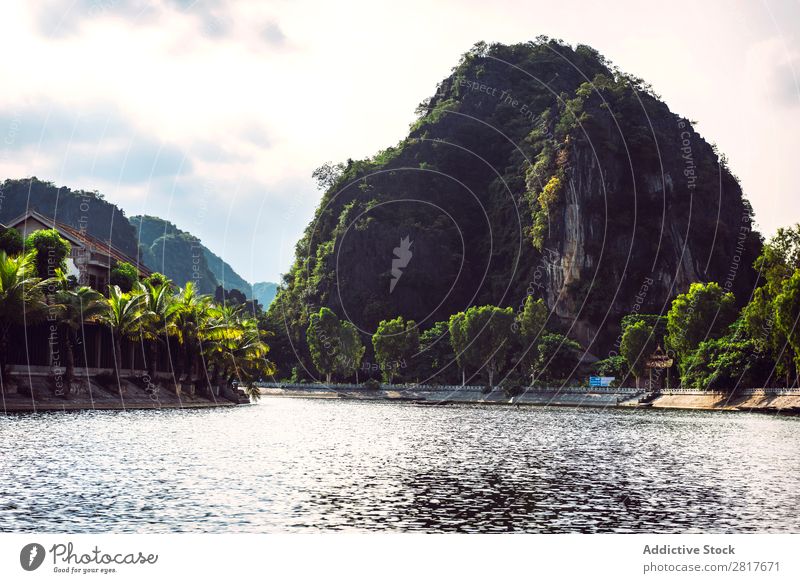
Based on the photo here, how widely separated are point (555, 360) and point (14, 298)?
443 ft

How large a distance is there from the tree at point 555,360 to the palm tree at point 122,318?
113m

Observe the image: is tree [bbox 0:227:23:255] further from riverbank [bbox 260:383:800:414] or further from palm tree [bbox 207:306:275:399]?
riverbank [bbox 260:383:800:414]

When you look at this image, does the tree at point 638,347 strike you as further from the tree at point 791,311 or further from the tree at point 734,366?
the tree at point 791,311

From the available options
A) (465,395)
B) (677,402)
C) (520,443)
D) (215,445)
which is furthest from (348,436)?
(465,395)

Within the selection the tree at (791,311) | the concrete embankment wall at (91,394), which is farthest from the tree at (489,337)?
the concrete embankment wall at (91,394)

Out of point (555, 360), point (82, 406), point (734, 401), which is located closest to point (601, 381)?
point (555, 360)

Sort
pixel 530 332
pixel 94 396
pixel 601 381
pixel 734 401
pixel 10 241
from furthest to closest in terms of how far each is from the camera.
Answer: pixel 530 332 → pixel 601 381 → pixel 734 401 → pixel 10 241 → pixel 94 396

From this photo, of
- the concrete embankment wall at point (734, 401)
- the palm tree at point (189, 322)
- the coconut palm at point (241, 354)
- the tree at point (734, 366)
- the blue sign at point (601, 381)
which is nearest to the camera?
the palm tree at point (189, 322)

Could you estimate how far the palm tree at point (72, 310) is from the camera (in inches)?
2960

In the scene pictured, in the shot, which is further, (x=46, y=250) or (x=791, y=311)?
(x=791, y=311)

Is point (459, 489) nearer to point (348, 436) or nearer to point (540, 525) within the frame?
point (540, 525)

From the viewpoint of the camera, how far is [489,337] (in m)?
186

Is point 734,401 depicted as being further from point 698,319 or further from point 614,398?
point 698,319

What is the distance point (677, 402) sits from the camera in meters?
138
